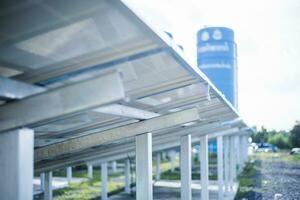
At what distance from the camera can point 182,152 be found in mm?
10734

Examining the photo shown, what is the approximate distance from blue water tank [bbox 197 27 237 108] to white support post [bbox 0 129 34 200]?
47.3m

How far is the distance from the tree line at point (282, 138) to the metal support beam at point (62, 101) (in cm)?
6048

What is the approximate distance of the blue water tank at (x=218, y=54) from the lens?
1961 inches

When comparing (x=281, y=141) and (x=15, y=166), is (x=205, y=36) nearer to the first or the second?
(x=281, y=141)

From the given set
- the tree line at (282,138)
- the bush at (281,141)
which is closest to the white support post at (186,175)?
the tree line at (282,138)

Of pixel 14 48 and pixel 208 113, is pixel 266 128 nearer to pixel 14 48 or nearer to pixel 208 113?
pixel 208 113

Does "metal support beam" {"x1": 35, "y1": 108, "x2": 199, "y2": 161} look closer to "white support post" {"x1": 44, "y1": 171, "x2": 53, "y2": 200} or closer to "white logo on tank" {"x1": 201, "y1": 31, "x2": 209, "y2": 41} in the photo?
"white support post" {"x1": 44, "y1": 171, "x2": 53, "y2": 200}

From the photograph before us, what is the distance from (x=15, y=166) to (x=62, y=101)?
0.72m

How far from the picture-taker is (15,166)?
132 inches

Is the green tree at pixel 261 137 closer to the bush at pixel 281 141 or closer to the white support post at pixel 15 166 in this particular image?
the bush at pixel 281 141

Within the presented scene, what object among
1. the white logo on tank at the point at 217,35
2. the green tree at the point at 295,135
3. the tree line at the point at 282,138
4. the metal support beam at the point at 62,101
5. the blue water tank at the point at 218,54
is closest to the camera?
the metal support beam at the point at 62,101

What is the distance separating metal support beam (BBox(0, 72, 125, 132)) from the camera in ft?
10.5

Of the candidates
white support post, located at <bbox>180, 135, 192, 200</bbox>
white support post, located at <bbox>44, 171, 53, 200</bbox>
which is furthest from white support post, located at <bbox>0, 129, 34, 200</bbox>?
white support post, located at <bbox>44, 171, 53, 200</bbox>

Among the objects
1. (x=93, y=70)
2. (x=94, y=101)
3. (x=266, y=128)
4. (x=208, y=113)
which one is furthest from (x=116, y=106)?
(x=266, y=128)
